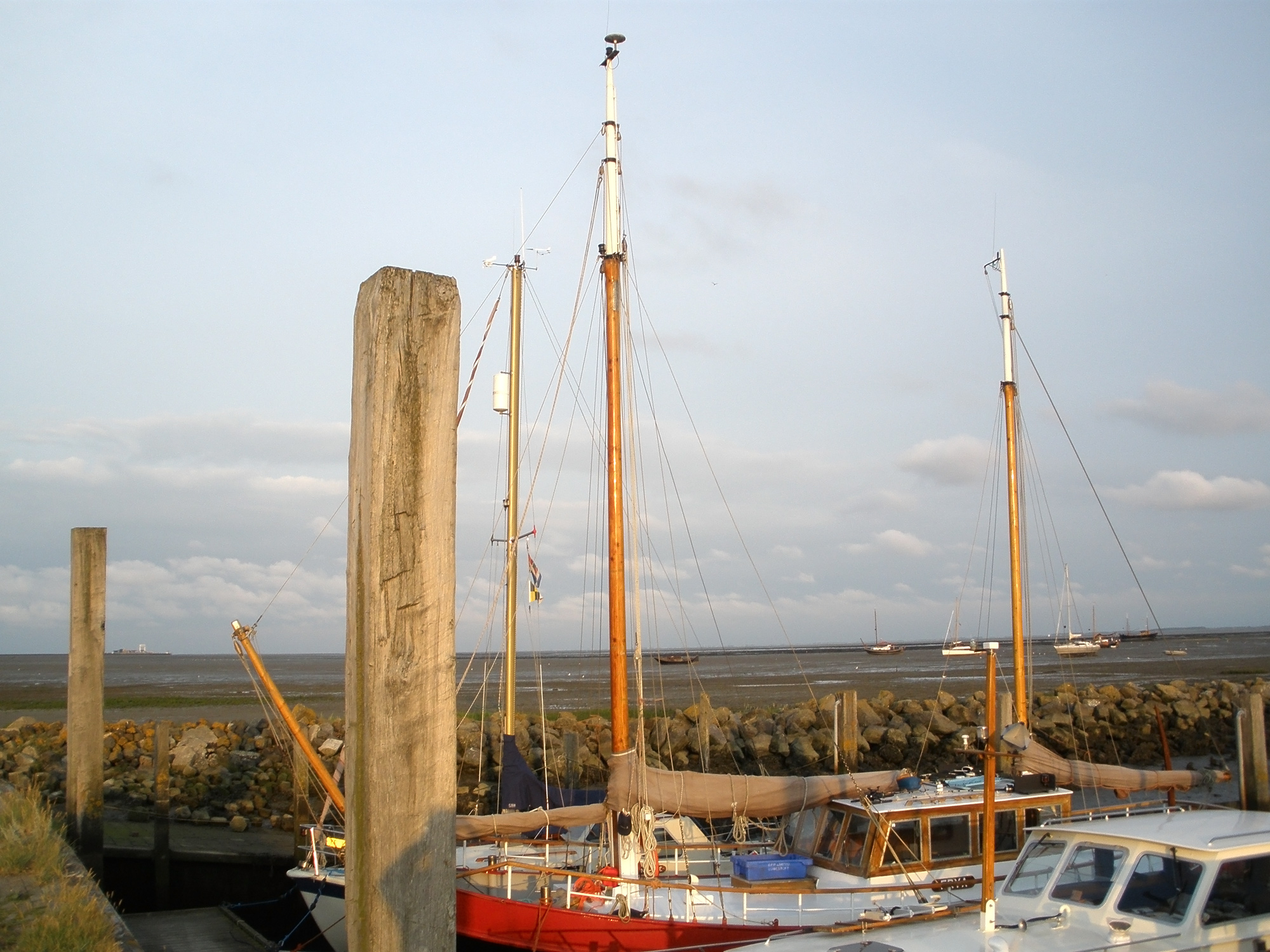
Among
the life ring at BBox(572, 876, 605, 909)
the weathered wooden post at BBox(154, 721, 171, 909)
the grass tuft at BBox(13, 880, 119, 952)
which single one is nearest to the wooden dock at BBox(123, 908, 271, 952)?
the weathered wooden post at BBox(154, 721, 171, 909)

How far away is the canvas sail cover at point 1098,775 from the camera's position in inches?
578

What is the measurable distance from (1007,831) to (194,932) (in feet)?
34.3

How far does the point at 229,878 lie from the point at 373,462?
52.3 feet

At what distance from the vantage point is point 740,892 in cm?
1134

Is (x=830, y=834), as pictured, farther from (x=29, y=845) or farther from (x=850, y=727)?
(x=29, y=845)

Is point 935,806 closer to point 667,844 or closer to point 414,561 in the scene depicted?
point 667,844

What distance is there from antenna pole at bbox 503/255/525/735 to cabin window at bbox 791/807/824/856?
4.88m

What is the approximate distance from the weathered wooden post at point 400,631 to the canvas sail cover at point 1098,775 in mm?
13190

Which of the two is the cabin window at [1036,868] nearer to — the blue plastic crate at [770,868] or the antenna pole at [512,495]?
the blue plastic crate at [770,868]

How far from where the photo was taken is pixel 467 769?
2362 cm

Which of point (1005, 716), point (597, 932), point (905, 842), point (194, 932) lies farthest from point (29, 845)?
point (1005, 716)

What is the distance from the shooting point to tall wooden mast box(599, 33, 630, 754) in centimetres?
1294

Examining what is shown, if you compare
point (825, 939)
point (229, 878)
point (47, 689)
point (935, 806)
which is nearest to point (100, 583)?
point (229, 878)

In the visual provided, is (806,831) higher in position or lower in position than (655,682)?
higher
